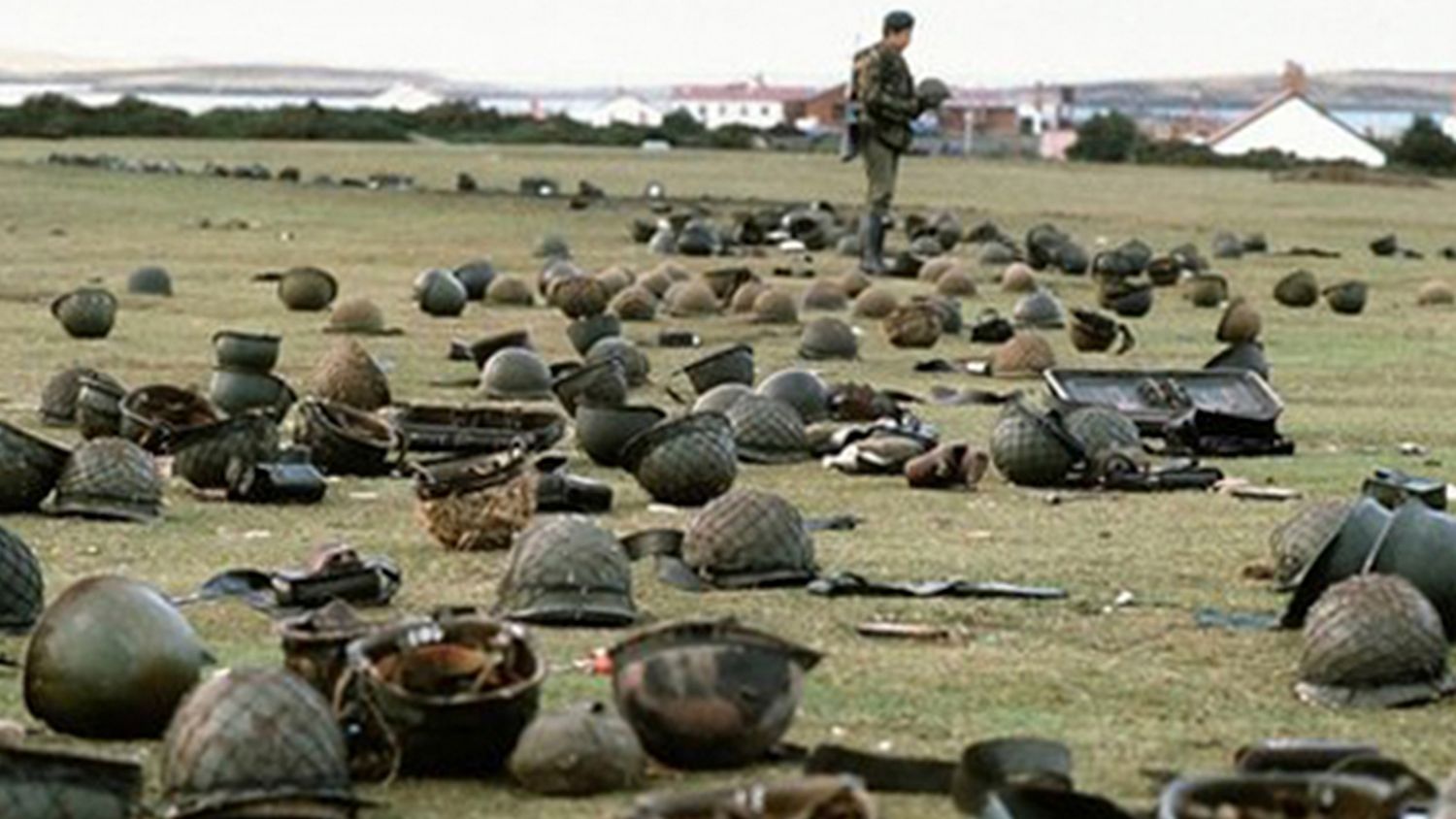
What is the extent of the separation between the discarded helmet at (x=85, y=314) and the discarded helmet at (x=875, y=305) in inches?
216

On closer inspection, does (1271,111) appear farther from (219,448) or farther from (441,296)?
(219,448)

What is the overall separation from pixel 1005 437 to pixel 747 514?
319cm

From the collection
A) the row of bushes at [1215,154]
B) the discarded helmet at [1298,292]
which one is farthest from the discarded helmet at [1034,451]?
the row of bushes at [1215,154]

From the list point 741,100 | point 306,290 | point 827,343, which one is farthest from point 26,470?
point 741,100

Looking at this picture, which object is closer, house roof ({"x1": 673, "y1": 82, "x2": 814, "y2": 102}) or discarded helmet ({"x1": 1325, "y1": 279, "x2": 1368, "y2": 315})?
discarded helmet ({"x1": 1325, "y1": 279, "x2": 1368, "y2": 315})

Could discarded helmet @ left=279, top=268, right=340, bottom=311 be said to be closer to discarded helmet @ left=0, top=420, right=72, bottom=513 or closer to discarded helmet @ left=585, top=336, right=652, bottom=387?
discarded helmet @ left=585, top=336, right=652, bottom=387

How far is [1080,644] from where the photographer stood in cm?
950

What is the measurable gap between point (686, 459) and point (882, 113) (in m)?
16.1

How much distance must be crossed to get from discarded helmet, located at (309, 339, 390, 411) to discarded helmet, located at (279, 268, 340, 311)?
25.7ft

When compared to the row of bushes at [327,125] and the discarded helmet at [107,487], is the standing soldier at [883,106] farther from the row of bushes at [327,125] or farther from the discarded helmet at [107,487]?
the row of bushes at [327,125]

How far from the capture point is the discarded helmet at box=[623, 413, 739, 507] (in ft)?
40.2

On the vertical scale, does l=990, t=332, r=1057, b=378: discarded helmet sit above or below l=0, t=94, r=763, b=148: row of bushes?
above

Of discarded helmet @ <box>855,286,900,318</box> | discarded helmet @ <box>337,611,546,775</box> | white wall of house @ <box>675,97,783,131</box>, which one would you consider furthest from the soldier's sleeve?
white wall of house @ <box>675,97,783,131</box>

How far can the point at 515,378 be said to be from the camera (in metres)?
16.5
